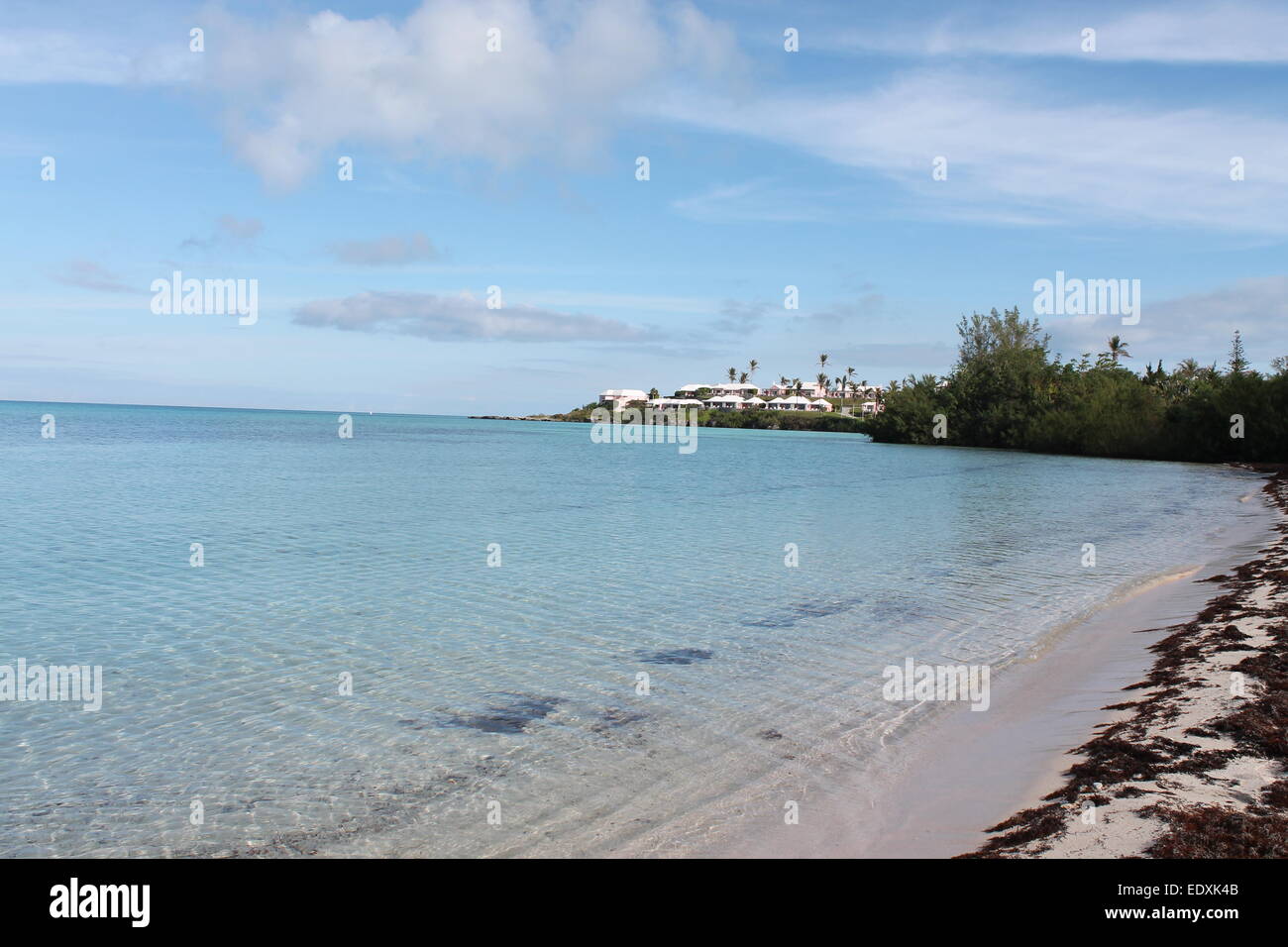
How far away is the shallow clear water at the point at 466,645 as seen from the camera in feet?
22.2

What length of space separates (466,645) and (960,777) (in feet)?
22.9

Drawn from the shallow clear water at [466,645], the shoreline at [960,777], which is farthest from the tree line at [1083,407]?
the shoreline at [960,777]

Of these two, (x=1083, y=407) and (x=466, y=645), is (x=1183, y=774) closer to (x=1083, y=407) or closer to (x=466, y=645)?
(x=466, y=645)

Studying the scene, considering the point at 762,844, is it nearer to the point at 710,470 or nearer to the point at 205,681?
the point at 205,681

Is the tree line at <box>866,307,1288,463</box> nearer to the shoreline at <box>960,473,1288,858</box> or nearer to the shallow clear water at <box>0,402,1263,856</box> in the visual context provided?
the shallow clear water at <box>0,402,1263,856</box>

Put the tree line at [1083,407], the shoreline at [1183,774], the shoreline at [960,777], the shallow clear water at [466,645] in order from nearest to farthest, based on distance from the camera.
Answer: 1. the shoreline at [1183,774]
2. the shoreline at [960,777]
3. the shallow clear water at [466,645]
4. the tree line at [1083,407]

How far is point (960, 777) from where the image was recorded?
7.25 metres

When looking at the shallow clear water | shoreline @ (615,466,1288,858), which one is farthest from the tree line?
shoreline @ (615,466,1288,858)

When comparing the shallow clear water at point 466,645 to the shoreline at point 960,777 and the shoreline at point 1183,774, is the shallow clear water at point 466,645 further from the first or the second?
Result: the shoreline at point 1183,774

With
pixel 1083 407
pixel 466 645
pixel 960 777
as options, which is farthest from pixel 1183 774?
pixel 1083 407

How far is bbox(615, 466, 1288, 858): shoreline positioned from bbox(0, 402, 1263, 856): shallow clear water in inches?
20.0

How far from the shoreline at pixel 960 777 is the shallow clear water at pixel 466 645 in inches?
20.0
